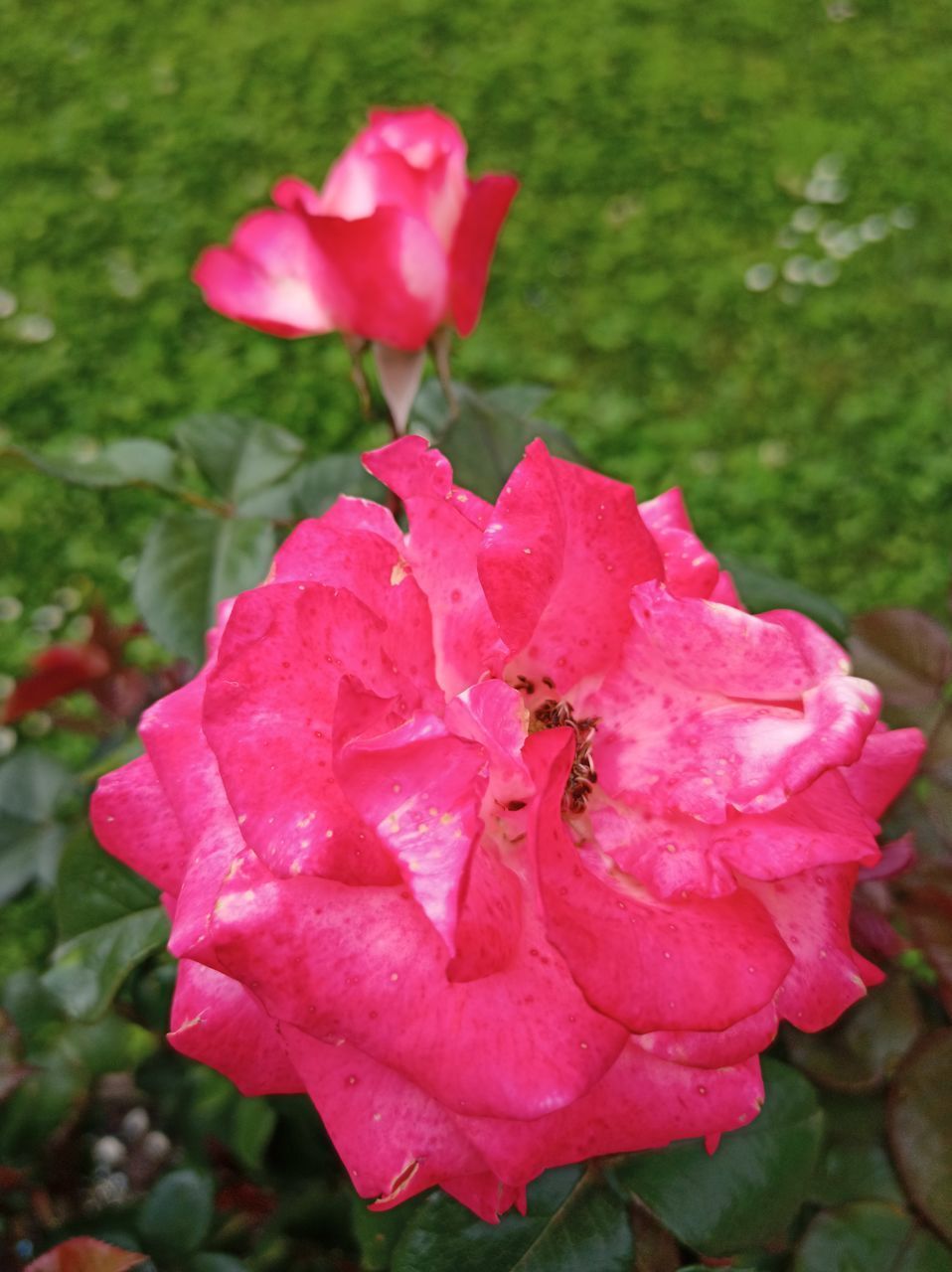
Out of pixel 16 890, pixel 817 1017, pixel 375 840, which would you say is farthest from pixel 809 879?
pixel 16 890

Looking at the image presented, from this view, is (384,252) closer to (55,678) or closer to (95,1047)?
(55,678)

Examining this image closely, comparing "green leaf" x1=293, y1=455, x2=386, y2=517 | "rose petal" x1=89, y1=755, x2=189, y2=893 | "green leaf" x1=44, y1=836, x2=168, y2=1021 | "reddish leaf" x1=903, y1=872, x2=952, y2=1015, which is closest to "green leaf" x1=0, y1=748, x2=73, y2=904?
"green leaf" x1=44, y1=836, x2=168, y2=1021

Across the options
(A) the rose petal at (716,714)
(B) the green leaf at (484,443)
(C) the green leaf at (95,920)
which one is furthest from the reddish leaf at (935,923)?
(C) the green leaf at (95,920)

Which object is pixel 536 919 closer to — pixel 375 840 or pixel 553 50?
pixel 375 840

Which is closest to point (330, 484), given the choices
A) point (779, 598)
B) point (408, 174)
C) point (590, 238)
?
point (408, 174)

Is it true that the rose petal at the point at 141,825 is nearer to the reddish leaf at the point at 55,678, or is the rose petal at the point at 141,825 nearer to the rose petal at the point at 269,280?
the rose petal at the point at 269,280

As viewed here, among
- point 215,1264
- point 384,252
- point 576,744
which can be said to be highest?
point 384,252
